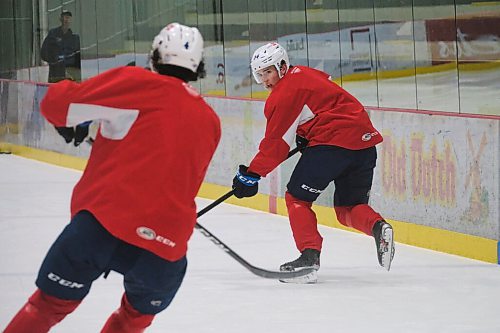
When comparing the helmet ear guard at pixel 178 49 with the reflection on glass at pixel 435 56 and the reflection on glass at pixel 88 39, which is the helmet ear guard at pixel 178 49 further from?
the reflection on glass at pixel 88 39

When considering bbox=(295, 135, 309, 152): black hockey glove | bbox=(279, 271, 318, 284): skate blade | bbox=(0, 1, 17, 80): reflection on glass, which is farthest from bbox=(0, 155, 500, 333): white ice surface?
bbox=(0, 1, 17, 80): reflection on glass

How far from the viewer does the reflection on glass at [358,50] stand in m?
8.49

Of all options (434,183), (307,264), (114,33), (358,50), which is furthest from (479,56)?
(114,33)

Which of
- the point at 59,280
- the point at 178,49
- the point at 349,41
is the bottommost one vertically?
the point at 59,280

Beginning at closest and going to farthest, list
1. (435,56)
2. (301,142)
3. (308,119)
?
(308,119) < (301,142) < (435,56)

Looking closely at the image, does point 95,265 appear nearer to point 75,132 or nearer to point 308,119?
point 75,132

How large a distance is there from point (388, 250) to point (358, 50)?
3.23 m

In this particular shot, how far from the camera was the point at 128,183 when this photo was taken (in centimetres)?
315

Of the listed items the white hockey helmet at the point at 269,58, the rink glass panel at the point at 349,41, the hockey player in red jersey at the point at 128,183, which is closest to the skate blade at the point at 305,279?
the white hockey helmet at the point at 269,58

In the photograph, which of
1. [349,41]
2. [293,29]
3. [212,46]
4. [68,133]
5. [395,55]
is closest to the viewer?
[68,133]

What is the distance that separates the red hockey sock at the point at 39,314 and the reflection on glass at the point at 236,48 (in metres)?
6.70

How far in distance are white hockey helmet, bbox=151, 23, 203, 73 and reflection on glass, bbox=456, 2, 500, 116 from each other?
13.2 feet

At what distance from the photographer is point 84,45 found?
1301 cm

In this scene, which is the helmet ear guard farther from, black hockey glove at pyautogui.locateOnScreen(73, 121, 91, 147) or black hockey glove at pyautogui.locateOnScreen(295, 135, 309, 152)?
black hockey glove at pyautogui.locateOnScreen(295, 135, 309, 152)
